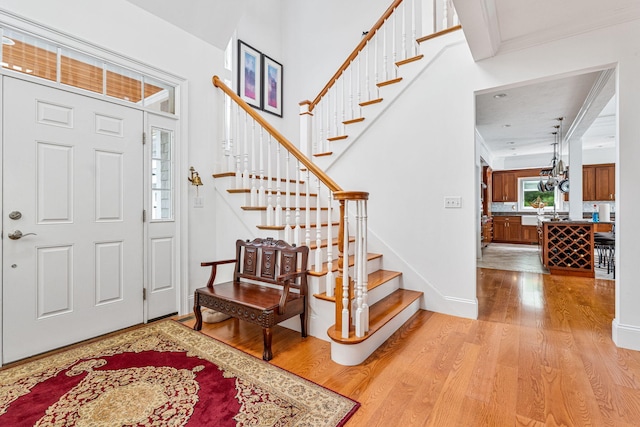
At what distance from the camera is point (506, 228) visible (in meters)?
9.27

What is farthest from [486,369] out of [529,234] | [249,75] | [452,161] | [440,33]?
[529,234]

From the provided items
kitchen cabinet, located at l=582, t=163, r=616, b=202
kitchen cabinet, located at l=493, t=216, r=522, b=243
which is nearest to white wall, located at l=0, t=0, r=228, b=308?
kitchen cabinet, located at l=493, t=216, r=522, b=243

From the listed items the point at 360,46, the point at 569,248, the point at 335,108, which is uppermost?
the point at 360,46

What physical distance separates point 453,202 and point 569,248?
3.27 meters

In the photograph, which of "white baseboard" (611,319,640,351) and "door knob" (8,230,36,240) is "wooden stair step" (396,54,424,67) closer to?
"white baseboard" (611,319,640,351)

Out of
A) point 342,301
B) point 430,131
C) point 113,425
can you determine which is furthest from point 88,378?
point 430,131

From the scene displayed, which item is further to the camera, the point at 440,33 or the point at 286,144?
the point at 440,33

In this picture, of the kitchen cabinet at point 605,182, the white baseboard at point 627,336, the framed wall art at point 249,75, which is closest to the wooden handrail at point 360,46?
the framed wall art at point 249,75

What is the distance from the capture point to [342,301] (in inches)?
88.5

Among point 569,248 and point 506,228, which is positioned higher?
point 506,228

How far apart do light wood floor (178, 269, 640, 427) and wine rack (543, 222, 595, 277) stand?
5.84 feet

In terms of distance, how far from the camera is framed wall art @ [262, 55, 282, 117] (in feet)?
16.6

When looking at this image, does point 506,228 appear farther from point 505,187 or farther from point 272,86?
point 272,86

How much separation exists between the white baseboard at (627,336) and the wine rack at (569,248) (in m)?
2.90
